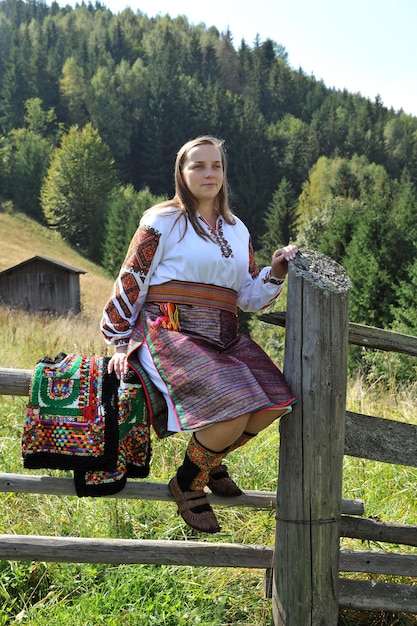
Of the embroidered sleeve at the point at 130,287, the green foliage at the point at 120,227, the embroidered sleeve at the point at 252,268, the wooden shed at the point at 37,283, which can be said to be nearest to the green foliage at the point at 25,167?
the green foliage at the point at 120,227

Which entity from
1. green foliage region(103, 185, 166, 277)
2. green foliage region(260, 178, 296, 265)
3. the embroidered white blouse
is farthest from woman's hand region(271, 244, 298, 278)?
green foliage region(260, 178, 296, 265)

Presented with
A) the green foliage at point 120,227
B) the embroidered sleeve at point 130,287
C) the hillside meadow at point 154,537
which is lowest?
the hillside meadow at point 154,537

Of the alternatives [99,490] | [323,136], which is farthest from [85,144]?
[99,490]

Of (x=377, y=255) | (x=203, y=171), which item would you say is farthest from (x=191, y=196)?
(x=377, y=255)

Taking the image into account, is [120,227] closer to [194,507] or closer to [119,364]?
[119,364]

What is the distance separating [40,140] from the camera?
68500 millimetres

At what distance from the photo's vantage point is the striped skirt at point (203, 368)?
2463 millimetres

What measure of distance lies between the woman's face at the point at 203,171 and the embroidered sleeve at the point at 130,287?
284 millimetres

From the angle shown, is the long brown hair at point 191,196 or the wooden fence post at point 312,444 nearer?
the wooden fence post at point 312,444

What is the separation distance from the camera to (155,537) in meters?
3.58

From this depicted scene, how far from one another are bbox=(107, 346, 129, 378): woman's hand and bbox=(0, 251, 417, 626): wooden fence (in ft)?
1.06

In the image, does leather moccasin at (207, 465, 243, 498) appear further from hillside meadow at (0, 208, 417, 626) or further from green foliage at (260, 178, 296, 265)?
green foliage at (260, 178, 296, 265)

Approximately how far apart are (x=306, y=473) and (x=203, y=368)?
1.90 feet

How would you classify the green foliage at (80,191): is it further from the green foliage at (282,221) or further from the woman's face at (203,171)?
the woman's face at (203,171)
